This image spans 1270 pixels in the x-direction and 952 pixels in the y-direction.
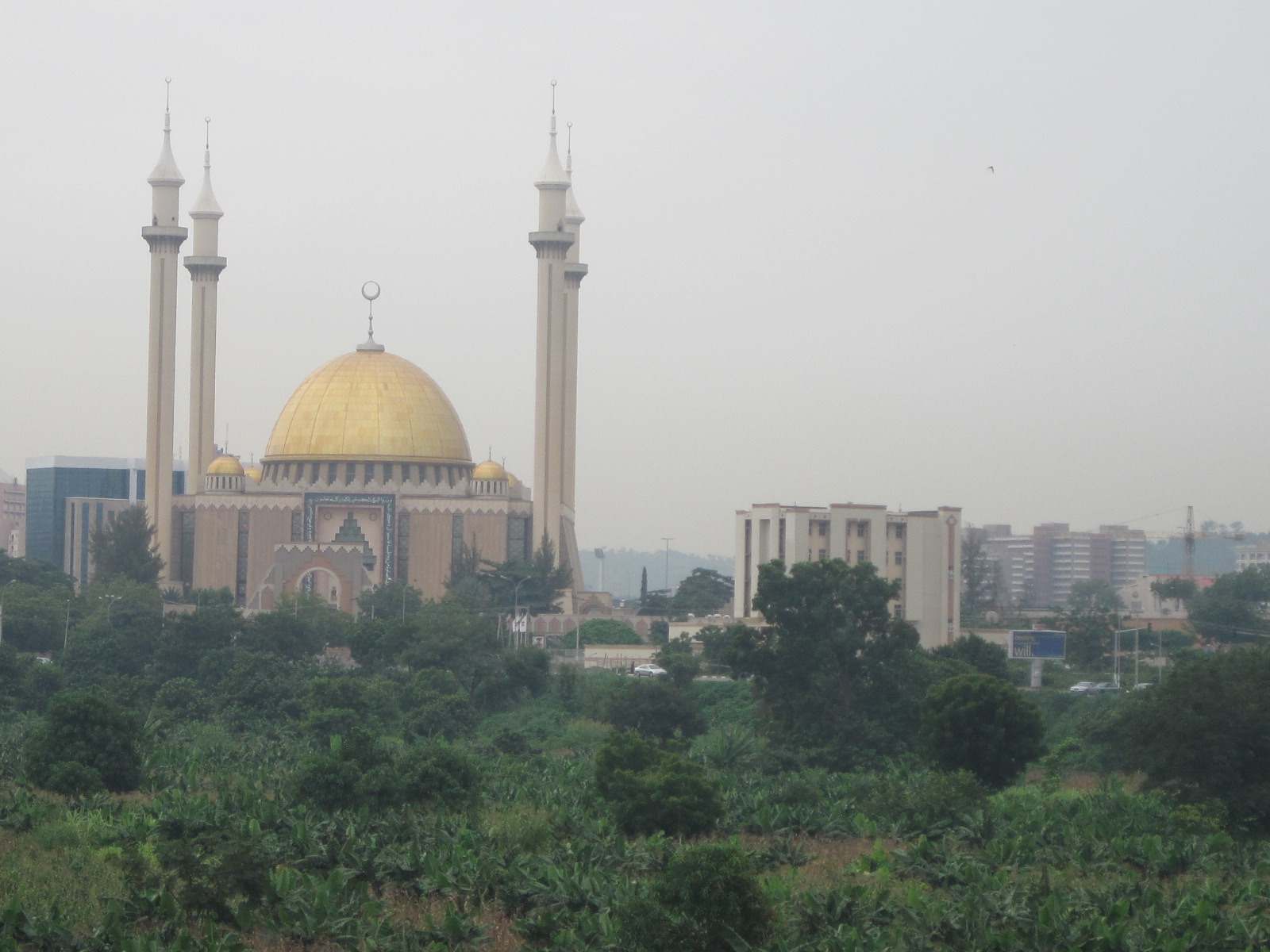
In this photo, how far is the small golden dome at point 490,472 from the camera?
65081 millimetres

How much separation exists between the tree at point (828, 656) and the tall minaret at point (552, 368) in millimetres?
24110

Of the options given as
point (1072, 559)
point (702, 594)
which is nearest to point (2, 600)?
point (702, 594)

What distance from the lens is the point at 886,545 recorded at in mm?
52906

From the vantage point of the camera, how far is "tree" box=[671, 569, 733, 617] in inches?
2594

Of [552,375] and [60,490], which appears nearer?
[552,375]

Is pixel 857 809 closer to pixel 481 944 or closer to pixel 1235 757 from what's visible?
pixel 1235 757

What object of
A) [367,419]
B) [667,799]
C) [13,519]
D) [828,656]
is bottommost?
[667,799]

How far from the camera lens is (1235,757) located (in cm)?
2633

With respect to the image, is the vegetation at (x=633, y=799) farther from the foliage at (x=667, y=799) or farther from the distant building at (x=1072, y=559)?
the distant building at (x=1072, y=559)

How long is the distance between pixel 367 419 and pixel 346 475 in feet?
6.66

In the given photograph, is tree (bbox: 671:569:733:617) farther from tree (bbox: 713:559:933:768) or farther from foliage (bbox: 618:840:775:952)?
foliage (bbox: 618:840:775:952)

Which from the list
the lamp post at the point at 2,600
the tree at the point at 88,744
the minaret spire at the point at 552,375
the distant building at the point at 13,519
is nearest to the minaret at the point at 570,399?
the minaret spire at the point at 552,375

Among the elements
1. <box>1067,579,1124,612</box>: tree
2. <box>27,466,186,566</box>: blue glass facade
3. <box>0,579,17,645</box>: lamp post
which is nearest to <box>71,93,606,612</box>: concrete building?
<box>0,579,17,645</box>: lamp post

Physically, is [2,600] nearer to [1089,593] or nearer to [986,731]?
[986,731]
